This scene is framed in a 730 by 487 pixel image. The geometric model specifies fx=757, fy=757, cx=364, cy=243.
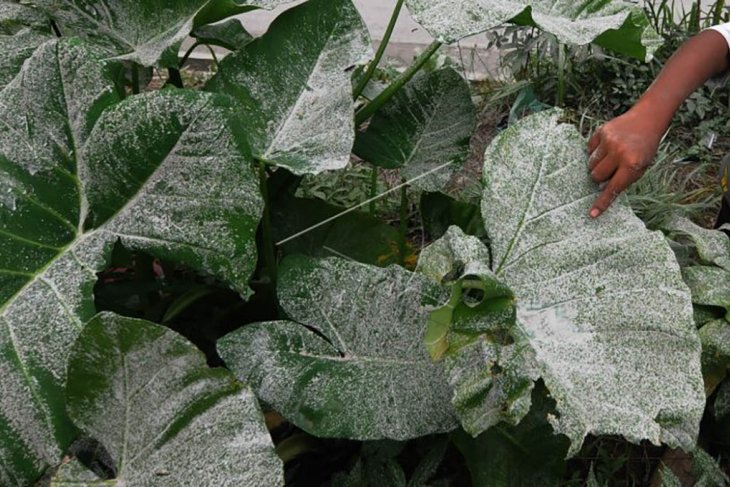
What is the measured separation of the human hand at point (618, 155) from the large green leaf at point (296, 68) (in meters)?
0.36

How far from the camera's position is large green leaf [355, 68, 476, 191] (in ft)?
4.56

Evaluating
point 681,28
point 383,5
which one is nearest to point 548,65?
point 681,28

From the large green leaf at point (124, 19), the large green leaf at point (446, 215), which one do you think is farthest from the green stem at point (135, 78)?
the large green leaf at point (446, 215)

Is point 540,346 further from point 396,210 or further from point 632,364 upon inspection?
point 396,210

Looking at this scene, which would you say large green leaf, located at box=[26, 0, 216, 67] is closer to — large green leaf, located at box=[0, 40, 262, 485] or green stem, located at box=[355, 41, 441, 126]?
large green leaf, located at box=[0, 40, 262, 485]

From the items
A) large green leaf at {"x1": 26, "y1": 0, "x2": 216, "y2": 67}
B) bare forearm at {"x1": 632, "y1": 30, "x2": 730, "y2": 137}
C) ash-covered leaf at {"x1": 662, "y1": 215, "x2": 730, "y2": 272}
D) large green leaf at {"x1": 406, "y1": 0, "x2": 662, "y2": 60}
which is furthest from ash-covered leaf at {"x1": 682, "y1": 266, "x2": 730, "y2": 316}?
large green leaf at {"x1": 26, "y1": 0, "x2": 216, "y2": 67}

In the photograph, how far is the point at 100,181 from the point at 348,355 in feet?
1.28

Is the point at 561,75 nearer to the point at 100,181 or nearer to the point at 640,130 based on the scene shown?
the point at 640,130

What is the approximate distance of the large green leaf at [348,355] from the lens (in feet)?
3.15

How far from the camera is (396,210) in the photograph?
203 cm

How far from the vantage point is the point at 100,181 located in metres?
0.91

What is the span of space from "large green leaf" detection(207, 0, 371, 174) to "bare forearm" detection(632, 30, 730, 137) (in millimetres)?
423

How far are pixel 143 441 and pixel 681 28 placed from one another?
7.91 ft

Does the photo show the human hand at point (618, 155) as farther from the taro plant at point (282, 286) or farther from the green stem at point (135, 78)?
the green stem at point (135, 78)
